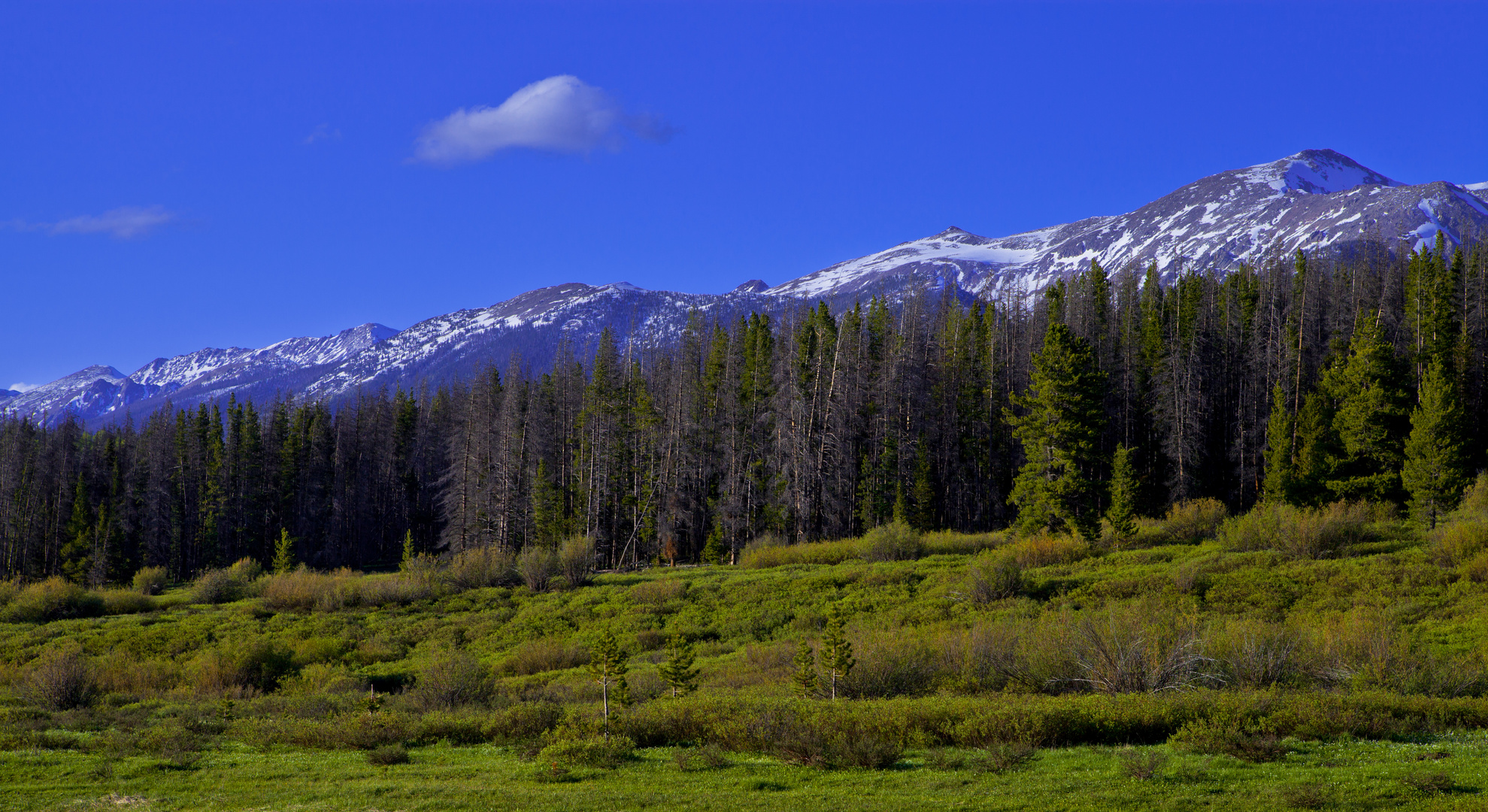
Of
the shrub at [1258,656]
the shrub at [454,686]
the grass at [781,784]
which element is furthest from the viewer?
Answer: the shrub at [454,686]

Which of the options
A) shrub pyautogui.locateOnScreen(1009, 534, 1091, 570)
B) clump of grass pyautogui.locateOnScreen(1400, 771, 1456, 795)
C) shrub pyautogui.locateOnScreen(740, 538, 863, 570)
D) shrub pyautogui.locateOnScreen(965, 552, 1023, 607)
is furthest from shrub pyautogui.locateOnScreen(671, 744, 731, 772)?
shrub pyautogui.locateOnScreen(740, 538, 863, 570)

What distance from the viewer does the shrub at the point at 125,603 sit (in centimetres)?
3888

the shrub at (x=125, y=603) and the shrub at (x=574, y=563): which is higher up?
the shrub at (x=574, y=563)

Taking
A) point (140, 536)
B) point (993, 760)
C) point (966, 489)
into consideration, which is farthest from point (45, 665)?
point (140, 536)

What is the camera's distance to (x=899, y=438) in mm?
51031

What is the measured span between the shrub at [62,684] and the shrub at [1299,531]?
3626 cm

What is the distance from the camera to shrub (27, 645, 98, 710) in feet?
65.4

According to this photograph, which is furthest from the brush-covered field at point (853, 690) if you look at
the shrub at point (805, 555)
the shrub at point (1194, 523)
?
the shrub at point (805, 555)

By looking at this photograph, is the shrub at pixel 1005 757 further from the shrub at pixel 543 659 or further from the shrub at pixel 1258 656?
the shrub at pixel 543 659

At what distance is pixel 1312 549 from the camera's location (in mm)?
30844

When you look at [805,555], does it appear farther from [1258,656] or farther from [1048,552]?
[1258,656]

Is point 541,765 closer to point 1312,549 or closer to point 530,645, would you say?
point 530,645

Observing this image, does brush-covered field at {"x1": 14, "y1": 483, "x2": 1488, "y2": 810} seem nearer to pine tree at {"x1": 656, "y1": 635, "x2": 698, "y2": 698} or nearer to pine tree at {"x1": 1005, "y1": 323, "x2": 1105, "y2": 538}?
pine tree at {"x1": 656, "y1": 635, "x2": 698, "y2": 698}

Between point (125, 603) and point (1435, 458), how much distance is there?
56.3 meters
